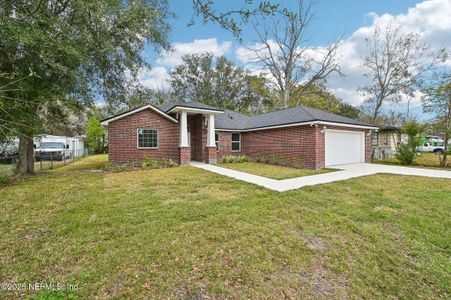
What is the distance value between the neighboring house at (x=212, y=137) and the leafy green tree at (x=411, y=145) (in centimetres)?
198

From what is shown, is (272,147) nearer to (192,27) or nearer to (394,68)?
(192,27)

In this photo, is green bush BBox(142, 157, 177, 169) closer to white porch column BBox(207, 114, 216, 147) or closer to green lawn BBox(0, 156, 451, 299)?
white porch column BBox(207, 114, 216, 147)

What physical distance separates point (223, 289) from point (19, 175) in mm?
11251

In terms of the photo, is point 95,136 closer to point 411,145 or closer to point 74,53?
point 74,53

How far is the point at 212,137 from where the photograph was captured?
44.7ft

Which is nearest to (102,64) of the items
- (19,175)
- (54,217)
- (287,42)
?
(19,175)

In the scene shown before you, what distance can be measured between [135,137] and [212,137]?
14.5ft

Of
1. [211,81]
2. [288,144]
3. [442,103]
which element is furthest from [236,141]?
[211,81]

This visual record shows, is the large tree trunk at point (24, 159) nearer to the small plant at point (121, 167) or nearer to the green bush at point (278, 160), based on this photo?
the small plant at point (121, 167)

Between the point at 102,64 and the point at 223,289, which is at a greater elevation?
the point at 102,64

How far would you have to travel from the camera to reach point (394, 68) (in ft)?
65.5

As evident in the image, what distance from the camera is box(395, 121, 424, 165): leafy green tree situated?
43.7ft

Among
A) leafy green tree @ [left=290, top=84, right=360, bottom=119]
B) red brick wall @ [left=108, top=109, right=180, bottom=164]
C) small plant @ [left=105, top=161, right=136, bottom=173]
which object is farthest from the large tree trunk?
leafy green tree @ [left=290, top=84, right=360, bottom=119]

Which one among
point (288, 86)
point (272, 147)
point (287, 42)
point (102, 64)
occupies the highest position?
point (287, 42)
